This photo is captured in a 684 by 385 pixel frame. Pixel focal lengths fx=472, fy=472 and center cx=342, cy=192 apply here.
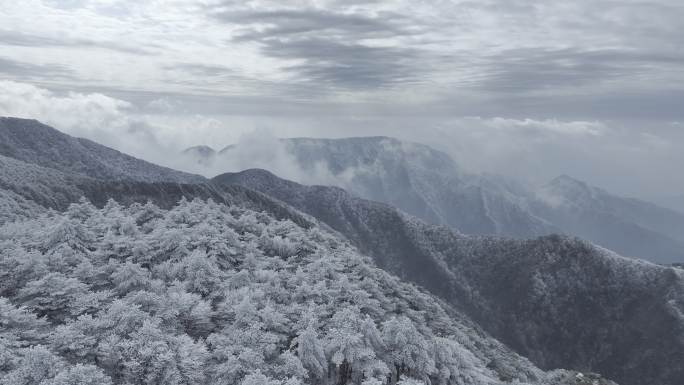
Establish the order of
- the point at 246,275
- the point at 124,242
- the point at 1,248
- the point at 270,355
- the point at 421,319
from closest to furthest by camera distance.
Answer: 1. the point at 270,355
2. the point at 1,248
3. the point at 246,275
4. the point at 124,242
5. the point at 421,319

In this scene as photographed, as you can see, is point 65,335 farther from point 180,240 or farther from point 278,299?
point 180,240

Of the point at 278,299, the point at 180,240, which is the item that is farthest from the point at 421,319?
the point at 180,240

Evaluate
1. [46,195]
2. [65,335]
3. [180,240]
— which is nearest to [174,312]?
[65,335]

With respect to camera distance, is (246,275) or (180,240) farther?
(180,240)

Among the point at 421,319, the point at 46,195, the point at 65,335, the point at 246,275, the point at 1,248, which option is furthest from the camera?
the point at 46,195

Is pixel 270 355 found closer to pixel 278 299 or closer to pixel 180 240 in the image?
pixel 278 299

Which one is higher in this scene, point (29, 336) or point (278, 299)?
point (29, 336)

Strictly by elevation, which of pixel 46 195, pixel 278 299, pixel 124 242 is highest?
pixel 124 242
